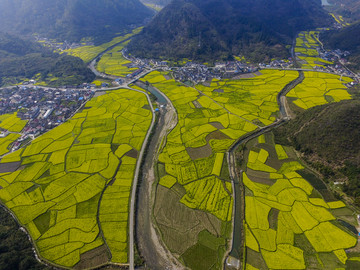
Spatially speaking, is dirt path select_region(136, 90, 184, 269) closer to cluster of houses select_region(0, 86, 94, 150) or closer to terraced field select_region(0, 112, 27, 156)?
cluster of houses select_region(0, 86, 94, 150)

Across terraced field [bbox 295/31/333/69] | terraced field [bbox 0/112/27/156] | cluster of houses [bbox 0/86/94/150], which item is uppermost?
terraced field [bbox 295/31/333/69]

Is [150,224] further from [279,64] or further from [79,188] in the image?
[279,64]

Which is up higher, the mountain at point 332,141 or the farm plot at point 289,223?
the mountain at point 332,141

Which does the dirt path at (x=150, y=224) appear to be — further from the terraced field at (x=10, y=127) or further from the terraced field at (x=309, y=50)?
the terraced field at (x=309, y=50)

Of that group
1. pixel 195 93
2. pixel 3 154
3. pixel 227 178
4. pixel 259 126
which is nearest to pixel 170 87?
pixel 195 93

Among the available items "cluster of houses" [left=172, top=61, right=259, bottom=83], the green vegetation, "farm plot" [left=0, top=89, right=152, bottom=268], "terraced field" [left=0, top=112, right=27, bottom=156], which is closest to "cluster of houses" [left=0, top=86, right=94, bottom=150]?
"terraced field" [left=0, top=112, right=27, bottom=156]

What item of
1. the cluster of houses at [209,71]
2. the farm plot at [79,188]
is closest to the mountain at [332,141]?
the farm plot at [79,188]

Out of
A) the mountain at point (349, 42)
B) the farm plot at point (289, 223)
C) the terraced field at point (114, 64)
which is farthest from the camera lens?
the terraced field at point (114, 64)

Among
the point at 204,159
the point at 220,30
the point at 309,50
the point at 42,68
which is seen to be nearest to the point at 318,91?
the point at 309,50
